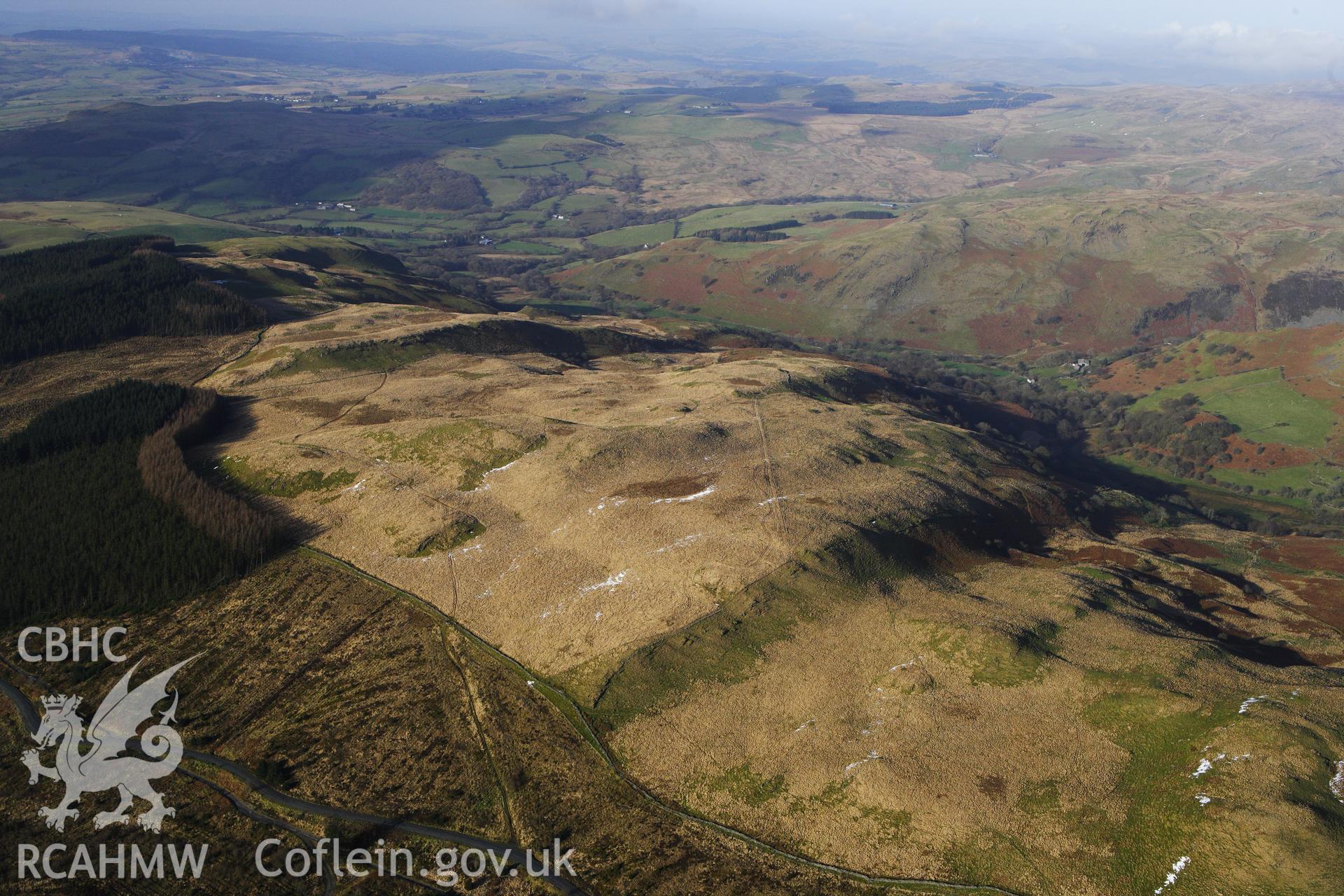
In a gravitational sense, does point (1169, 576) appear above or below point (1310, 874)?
below

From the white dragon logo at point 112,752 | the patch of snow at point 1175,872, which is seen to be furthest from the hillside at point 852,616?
the white dragon logo at point 112,752

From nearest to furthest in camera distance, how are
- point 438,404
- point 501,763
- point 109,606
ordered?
point 501,763, point 109,606, point 438,404

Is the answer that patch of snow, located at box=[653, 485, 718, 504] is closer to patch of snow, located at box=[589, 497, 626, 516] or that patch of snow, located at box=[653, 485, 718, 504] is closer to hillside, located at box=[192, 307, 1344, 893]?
hillside, located at box=[192, 307, 1344, 893]

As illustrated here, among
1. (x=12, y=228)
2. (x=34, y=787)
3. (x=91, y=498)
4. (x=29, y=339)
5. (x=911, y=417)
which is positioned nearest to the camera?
(x=34, y=787)

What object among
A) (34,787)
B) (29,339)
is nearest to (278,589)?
(34,787)

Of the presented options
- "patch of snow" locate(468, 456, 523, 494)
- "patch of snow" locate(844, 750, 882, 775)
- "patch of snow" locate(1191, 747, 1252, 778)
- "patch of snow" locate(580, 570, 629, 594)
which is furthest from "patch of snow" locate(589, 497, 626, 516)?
"patch of snow" locate(1191, 747, 1252, 778)

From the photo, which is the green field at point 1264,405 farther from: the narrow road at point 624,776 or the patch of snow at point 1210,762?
the narrow road at point 624,776

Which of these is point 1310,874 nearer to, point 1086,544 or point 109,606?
point 1086,544
